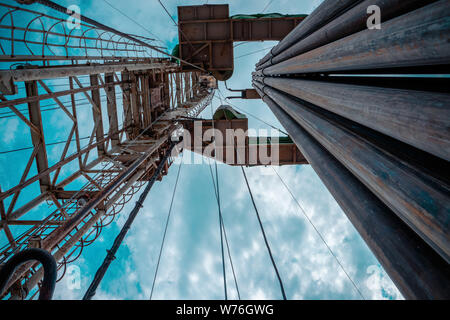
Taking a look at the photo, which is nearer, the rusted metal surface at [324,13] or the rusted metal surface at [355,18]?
the rusted metal surface at [355,18]

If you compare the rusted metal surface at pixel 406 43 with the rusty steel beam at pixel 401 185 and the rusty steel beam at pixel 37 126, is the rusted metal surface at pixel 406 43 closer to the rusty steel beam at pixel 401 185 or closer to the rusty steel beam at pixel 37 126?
the rusty steel beam at pixel 401 185

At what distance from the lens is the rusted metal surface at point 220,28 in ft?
33.5

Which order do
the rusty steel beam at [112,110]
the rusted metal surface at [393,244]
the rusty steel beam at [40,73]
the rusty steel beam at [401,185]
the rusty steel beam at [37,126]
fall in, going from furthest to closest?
the rusty steel beam at [112,110] < the rusty steel beam at [37,126] < the rusty steel beam at [40,73] < the rusted metal surface at [393,244] < the rusty steel beam at [401,185]

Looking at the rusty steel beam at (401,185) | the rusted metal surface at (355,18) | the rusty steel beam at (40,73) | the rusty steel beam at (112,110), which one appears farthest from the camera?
the rusty steel beam at (112,110)

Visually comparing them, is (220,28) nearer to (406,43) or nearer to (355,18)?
(355,18)

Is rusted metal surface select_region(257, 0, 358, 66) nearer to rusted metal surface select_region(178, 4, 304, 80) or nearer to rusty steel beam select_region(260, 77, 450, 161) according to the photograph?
rusty steel beam select_region(260, 77, 450, 161)

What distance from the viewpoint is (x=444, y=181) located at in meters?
1.18

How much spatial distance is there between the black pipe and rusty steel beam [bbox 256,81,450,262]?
2363mm

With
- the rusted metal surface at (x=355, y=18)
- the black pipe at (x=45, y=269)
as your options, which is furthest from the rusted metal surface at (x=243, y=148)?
the black pipe at (x=45, y=269)

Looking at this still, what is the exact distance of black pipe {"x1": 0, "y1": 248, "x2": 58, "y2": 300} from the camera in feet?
4.70

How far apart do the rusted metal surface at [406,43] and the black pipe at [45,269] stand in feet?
9.28

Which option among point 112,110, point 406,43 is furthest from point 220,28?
point 406,43

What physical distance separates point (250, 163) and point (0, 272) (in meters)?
9.13
